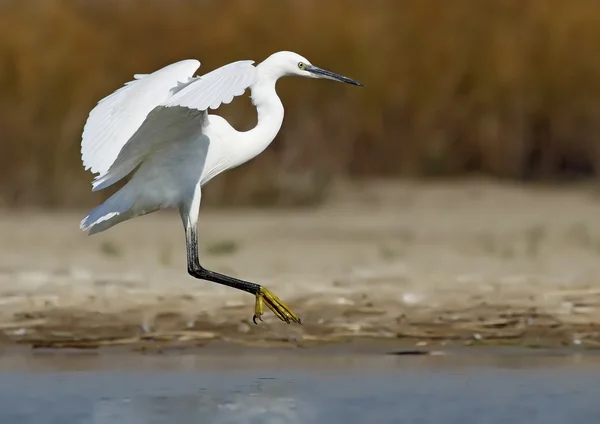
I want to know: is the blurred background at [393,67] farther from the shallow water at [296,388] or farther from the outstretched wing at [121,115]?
the outstretched wing at [121,115]

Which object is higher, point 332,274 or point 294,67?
point 294,67

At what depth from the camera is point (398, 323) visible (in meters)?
9.84

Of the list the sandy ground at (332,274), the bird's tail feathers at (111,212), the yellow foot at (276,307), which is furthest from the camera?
the sandy ground at (332,274)

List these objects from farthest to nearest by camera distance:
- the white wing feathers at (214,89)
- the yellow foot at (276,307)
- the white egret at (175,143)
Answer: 1. the yellow foot at (276,307)
2. the white egret at (175,143)
3. the white wing feathers at (214,89)

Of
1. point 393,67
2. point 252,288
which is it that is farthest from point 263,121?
point 393,67

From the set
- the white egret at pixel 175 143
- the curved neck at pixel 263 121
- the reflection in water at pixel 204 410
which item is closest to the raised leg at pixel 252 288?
the white egret at pixel 175 143

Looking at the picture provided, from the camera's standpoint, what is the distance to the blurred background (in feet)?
49.2

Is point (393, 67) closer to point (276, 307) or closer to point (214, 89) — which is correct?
point (276, 307)

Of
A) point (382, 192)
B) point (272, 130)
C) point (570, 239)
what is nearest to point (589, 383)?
point (272, 130)

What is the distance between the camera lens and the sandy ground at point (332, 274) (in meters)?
9.70

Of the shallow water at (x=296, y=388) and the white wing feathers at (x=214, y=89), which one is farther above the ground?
the white wing feathers at (x=214, y=89)

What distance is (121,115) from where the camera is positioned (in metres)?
8.01

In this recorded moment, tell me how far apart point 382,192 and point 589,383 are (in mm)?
6654

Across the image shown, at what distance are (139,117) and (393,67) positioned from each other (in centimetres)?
790
